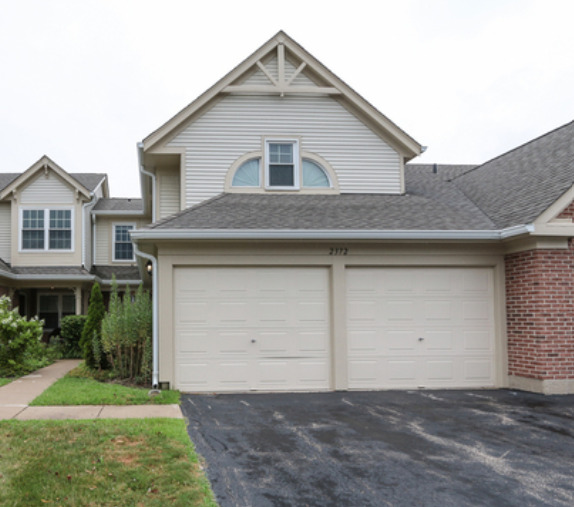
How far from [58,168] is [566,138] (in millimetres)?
16219

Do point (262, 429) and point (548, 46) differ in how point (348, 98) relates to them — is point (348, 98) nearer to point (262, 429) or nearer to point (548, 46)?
point (262, 429)

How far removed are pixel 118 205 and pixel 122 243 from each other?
1.55m

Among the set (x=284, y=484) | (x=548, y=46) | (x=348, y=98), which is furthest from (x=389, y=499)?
(x=548, y=46)

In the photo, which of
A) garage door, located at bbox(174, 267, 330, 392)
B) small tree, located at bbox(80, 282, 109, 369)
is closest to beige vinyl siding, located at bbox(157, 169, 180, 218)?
small tree, located at bbox(80, 282, 109, 369)

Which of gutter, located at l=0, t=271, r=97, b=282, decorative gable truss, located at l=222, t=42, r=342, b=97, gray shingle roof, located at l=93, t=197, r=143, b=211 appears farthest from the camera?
gray shingle roof, located at l=93, t=197, r=143, b=211

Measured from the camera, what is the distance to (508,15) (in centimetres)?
1747

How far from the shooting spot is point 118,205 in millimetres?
22922

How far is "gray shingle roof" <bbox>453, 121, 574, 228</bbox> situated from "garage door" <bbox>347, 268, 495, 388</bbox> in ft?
5.02

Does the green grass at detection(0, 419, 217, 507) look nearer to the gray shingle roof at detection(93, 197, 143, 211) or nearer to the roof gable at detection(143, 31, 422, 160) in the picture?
the roof gable at detection(143, 31, 422, 160)

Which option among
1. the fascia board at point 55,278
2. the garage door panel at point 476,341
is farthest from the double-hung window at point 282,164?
the fascia board at point 55,278

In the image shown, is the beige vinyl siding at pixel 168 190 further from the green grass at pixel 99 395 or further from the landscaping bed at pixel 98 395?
the green grass at pixel 99 395

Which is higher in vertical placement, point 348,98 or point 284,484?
point 348,98

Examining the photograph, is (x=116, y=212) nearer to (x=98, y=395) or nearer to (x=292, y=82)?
(x=292, y=82)

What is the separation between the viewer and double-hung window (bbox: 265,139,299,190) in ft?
41.8
